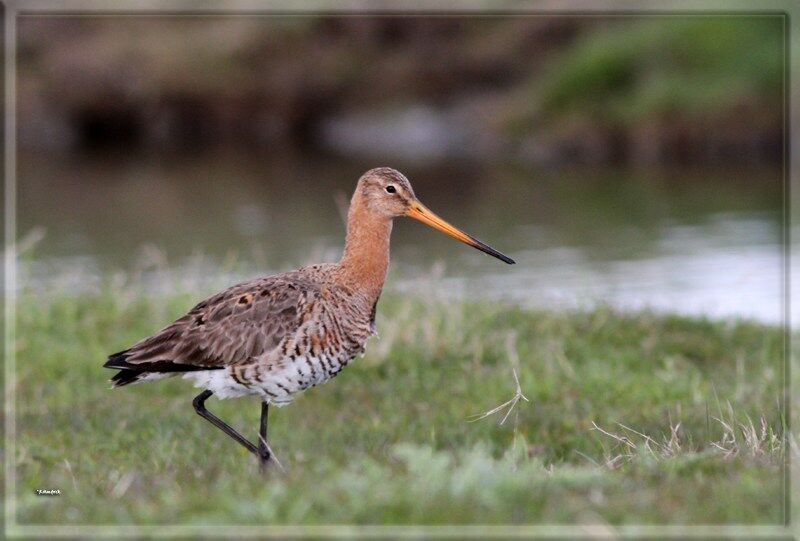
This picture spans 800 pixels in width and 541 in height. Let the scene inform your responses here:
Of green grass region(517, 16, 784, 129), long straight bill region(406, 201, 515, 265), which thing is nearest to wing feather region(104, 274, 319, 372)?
long straight bill region(406, 201, 515, 265)

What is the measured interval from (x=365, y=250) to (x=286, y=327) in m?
0.72

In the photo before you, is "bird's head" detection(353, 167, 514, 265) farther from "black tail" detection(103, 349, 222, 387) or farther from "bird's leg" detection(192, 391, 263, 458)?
"bird's leg" detection(192, 391, 263, 458)

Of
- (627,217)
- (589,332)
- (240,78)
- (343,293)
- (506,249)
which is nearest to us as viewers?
(343,293)

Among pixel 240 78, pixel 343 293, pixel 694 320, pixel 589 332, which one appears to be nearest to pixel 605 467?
pixel 343 293

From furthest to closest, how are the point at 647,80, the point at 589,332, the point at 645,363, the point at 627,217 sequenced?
the point at 647,80, the point at 627,217, the point at 589,332, the point at 645,363

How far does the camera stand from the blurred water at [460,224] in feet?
48.2

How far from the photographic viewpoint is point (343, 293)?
657 cm

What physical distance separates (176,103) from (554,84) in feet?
35.3

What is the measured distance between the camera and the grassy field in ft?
13.8

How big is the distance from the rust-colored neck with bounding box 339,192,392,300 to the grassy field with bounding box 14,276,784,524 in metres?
0.95

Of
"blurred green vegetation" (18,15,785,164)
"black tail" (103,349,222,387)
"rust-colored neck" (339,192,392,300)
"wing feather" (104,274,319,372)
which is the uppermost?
"blurred green vegetation" (18,15,785,164)

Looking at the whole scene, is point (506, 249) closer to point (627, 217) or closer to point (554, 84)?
point (627, 217)

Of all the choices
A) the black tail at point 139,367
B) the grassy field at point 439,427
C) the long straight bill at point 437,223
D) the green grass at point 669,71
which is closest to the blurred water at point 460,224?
the grassy field at point 439,427

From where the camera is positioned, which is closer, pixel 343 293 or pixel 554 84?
pixel 343 293
